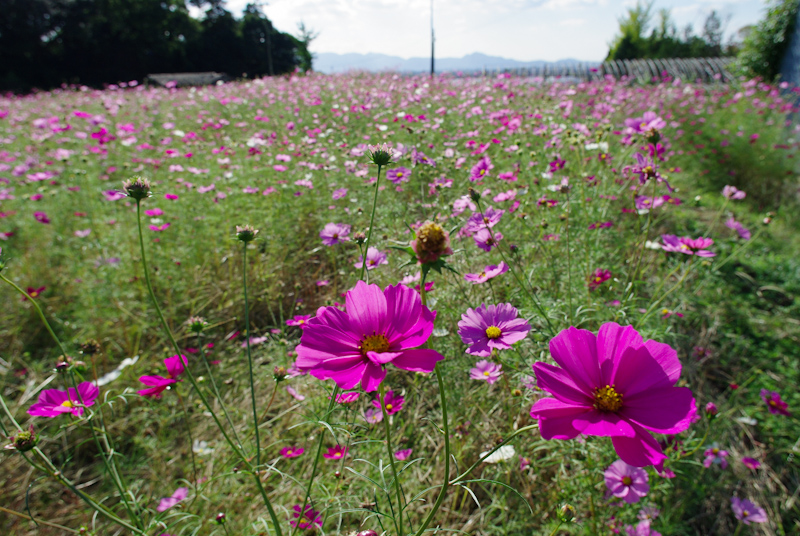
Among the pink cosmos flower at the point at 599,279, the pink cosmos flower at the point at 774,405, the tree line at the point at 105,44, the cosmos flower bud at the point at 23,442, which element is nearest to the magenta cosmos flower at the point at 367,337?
the cosmos flower bud at the point at 23,442

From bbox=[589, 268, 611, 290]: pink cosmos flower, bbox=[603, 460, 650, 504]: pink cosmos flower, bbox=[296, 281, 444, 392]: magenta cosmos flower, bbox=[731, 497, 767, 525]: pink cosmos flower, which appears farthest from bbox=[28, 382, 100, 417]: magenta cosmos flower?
bbox=[731, 497, 767, 525]: pink cosmos flower

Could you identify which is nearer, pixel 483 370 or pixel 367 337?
pixel 367 337

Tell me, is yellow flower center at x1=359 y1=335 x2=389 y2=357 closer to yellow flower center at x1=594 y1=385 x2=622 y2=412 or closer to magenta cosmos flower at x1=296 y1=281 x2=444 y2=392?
magenta cosmos flower at x1=296 y1=281 x2=444 y2=392

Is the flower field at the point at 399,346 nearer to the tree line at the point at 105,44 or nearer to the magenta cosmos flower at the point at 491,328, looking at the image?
the magenta cosmos flower at the point at 491,328

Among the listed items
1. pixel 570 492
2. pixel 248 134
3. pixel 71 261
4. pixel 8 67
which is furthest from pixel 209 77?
pixel 570 492

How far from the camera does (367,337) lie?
48 cm

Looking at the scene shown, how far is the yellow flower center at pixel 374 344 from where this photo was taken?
1.54 ft

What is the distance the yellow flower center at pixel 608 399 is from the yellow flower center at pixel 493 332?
0.27 m

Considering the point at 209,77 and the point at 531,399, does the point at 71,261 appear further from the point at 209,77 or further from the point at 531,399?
the point at 209,77

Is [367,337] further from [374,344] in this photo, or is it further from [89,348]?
[89,348]

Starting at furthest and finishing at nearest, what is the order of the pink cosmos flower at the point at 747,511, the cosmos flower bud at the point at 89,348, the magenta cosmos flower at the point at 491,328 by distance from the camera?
1. the pink cosmos flower at the point at 747,511
2. the cosmos flower bud at the point at 89,348
3. the magenta cosmos flower at the point at 491,328

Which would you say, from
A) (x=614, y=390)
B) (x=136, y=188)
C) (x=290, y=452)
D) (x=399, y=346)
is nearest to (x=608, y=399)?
(x=614, y=390)

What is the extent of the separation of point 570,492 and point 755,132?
13.6 ft

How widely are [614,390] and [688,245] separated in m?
0.78
